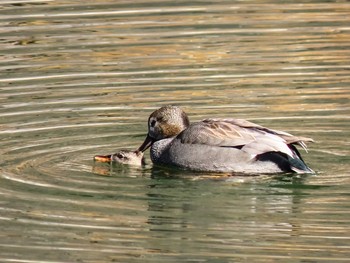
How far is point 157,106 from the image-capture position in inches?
642

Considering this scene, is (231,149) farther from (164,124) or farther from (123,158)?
(164,124)

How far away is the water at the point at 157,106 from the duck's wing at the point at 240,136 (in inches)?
11.4

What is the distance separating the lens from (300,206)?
40.2 ft

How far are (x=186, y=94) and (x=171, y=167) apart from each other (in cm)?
287

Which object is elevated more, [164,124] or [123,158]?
[164,124]

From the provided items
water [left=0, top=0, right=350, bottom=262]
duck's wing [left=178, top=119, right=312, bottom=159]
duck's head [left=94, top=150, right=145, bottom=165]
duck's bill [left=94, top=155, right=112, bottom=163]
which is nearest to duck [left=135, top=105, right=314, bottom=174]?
duck's wing [left=178, top=119, right=312, bottom=159]

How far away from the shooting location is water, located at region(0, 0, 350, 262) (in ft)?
37.6

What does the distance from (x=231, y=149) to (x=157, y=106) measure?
2.74 metres

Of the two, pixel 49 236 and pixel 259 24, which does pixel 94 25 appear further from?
pixel 49 236

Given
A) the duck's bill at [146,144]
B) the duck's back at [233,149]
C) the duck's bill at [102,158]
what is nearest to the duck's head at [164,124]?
the duck's bill at [146,144]

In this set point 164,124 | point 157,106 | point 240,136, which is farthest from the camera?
point 157,106

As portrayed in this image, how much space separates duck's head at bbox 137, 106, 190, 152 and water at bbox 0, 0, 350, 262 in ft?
1.32

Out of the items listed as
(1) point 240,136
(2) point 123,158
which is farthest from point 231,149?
(2) point 123,158

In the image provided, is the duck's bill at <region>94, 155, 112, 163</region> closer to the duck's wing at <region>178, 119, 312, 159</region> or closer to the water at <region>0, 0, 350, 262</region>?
the water at <region>0, 0, 350, 262</region>
